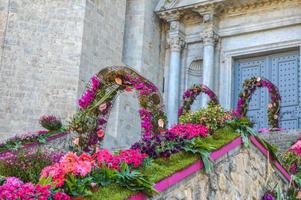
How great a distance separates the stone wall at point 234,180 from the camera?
6.42 meters

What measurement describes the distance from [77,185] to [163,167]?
1.24 meters

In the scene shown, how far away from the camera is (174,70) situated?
18734 millimetres

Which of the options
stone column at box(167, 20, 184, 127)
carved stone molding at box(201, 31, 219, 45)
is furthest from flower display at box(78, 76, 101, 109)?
carved stone molding at box(201, 31, 219, 45)

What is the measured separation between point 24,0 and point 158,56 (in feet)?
15.9

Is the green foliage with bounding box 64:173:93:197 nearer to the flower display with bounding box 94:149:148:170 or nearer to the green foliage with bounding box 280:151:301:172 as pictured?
the flower display with bounding box 94:149:148:170

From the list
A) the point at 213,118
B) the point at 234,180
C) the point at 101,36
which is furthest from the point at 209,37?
the point at 234,180

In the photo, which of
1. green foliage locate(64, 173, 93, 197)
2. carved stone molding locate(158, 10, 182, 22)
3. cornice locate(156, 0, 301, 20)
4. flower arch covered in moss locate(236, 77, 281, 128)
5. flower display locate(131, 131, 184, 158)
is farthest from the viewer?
carved stone molding locate(158, 10, 182, 22)

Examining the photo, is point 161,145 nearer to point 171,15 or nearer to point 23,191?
point 23,191

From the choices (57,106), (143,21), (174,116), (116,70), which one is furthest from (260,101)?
(116,70)

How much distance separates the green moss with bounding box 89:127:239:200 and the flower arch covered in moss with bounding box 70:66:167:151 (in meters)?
1.27

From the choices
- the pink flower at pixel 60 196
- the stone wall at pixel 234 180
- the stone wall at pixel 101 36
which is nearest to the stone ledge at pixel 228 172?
the stone wall at pixel 234 180

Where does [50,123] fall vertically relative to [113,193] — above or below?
above

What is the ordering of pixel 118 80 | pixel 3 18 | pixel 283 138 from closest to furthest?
pixel 118 80 → pixel 283 138 → pixel 3 18

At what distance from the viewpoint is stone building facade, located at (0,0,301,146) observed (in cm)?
1598
